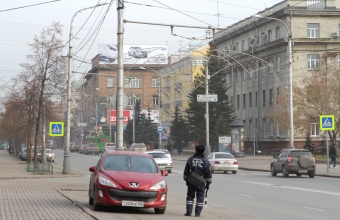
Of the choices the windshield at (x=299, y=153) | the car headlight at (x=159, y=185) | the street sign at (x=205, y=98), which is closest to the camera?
the car headlight at (x=159, y=185)

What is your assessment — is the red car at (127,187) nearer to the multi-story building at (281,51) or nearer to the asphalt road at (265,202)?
the asphalt road at (265,202)

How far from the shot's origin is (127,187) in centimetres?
1513

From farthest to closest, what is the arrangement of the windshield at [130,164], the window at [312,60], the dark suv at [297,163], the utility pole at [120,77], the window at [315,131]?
the window at [312,60] < the window at [315,131] < the dark suv at [297,163] < the utility pole at [120,77] < the windshield at [130,164]

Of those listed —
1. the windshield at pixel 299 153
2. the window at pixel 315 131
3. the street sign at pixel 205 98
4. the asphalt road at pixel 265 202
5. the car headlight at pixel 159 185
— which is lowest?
the asphalt road at pixel 265 202

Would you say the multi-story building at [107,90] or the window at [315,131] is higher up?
the multi-story building at [107,90]

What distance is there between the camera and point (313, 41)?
7175 centimetres

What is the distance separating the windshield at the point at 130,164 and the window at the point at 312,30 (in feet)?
193

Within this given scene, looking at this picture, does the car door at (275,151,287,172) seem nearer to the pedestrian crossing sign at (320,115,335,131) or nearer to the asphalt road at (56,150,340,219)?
the pedestrian crossing sign at (320,115,335,131)

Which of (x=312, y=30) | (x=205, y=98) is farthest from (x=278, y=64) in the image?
(x=205, y=98)

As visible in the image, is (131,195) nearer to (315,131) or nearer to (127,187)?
(127,187)

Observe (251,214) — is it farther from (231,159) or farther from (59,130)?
(231,159)

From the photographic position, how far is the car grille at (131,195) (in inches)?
595

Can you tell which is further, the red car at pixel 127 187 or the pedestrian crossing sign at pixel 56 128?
the pedestrian crossing sign at pixel 56 128

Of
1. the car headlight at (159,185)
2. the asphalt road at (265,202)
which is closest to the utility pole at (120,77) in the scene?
the asphalt road at (265,202)
